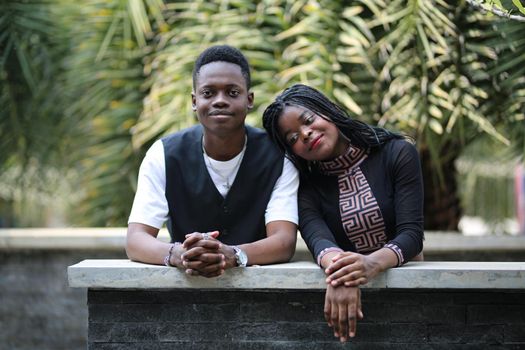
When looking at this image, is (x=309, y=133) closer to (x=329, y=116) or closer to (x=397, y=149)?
(x=329, y=116)

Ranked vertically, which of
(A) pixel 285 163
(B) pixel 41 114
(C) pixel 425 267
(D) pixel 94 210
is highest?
(A) pixel 285 163

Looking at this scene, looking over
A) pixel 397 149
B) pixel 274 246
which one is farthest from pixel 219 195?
pixel 397 149

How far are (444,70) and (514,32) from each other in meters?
0.50

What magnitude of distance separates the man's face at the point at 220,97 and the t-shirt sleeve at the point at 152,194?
0.24m

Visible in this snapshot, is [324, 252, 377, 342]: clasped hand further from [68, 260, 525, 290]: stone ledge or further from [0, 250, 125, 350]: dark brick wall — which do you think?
[0, 250, 125, 350]: dark brick wall

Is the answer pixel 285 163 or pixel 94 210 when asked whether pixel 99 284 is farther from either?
pixel 94 210

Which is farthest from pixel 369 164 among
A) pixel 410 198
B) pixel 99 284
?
pixel 99 284

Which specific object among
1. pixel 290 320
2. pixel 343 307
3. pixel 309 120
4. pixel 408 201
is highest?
pixel 309 120

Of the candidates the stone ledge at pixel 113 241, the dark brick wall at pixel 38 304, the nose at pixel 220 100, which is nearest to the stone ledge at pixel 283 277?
the nose at pixel 220 100

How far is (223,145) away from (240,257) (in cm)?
51

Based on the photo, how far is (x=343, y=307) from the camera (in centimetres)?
279

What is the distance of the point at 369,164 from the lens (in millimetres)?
3193

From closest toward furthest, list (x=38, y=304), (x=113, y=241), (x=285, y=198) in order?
(x=285, y=198) → (x=113, y=241) → (x=38, y=304)

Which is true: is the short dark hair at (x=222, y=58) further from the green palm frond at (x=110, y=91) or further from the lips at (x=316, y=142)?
the green palm frond at (x=110, y=91)
